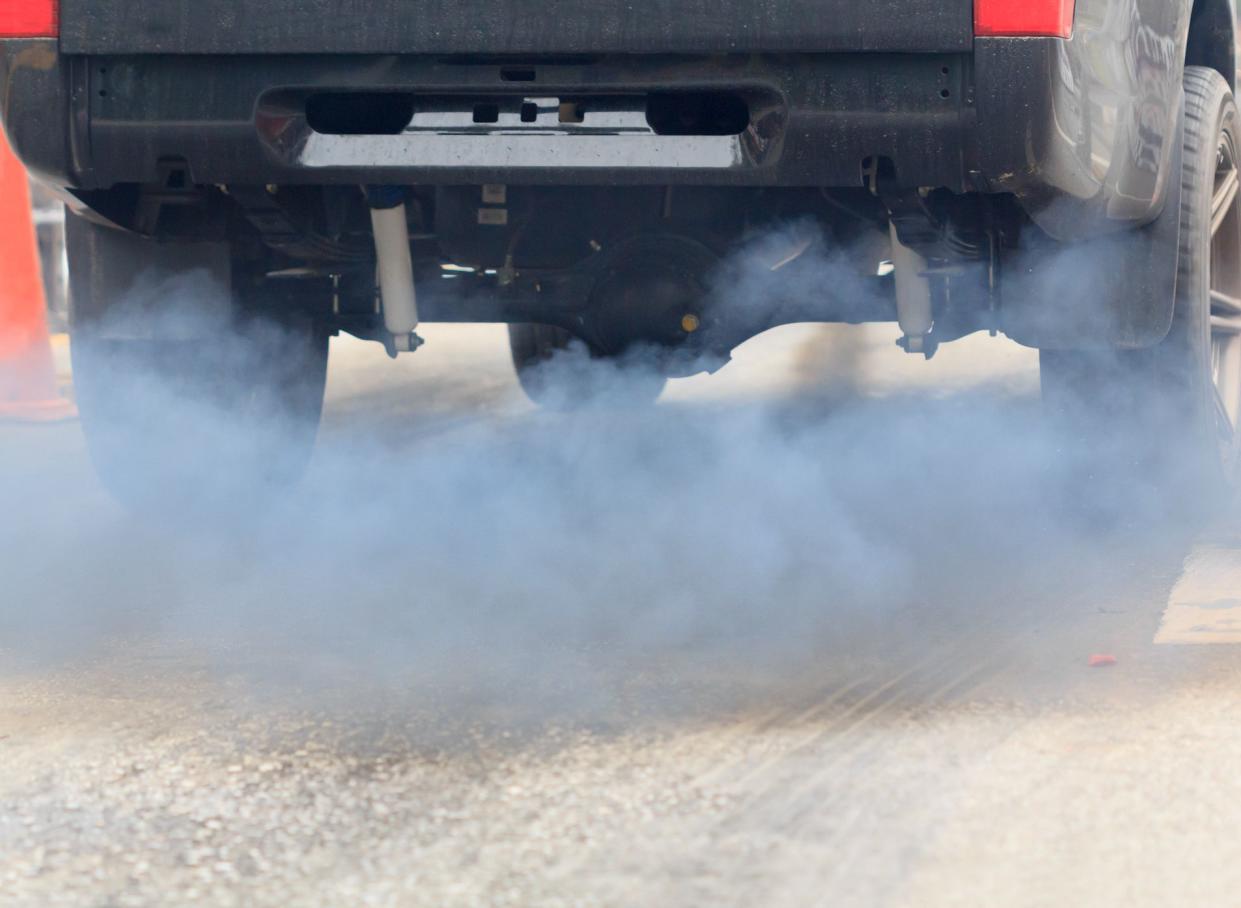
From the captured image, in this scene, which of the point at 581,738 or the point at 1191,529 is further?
the point at 1191,529

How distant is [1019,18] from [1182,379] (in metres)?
1.07

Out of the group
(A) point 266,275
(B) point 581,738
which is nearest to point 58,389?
(A) point 266,275

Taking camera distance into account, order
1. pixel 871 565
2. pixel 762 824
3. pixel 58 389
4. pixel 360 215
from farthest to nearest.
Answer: pixel 58 389, pixel 360 215, pixel 871 565, pixel 762 824

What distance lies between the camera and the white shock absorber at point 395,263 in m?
3.56

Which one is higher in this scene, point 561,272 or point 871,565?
point 561,272

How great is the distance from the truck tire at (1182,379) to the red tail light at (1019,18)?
2.60ft

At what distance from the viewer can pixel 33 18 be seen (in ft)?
10.3

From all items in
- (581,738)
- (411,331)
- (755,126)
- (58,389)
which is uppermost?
(755,126)

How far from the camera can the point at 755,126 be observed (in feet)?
10.1

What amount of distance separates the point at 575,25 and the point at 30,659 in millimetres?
1383

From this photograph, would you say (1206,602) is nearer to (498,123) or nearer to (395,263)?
(498,123)

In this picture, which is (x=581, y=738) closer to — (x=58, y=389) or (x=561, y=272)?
(x=561, y=272)

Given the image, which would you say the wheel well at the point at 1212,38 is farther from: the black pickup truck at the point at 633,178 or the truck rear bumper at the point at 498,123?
the truck rear bumper at the point at 498,123

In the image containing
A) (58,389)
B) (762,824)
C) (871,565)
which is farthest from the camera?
(58,389)
